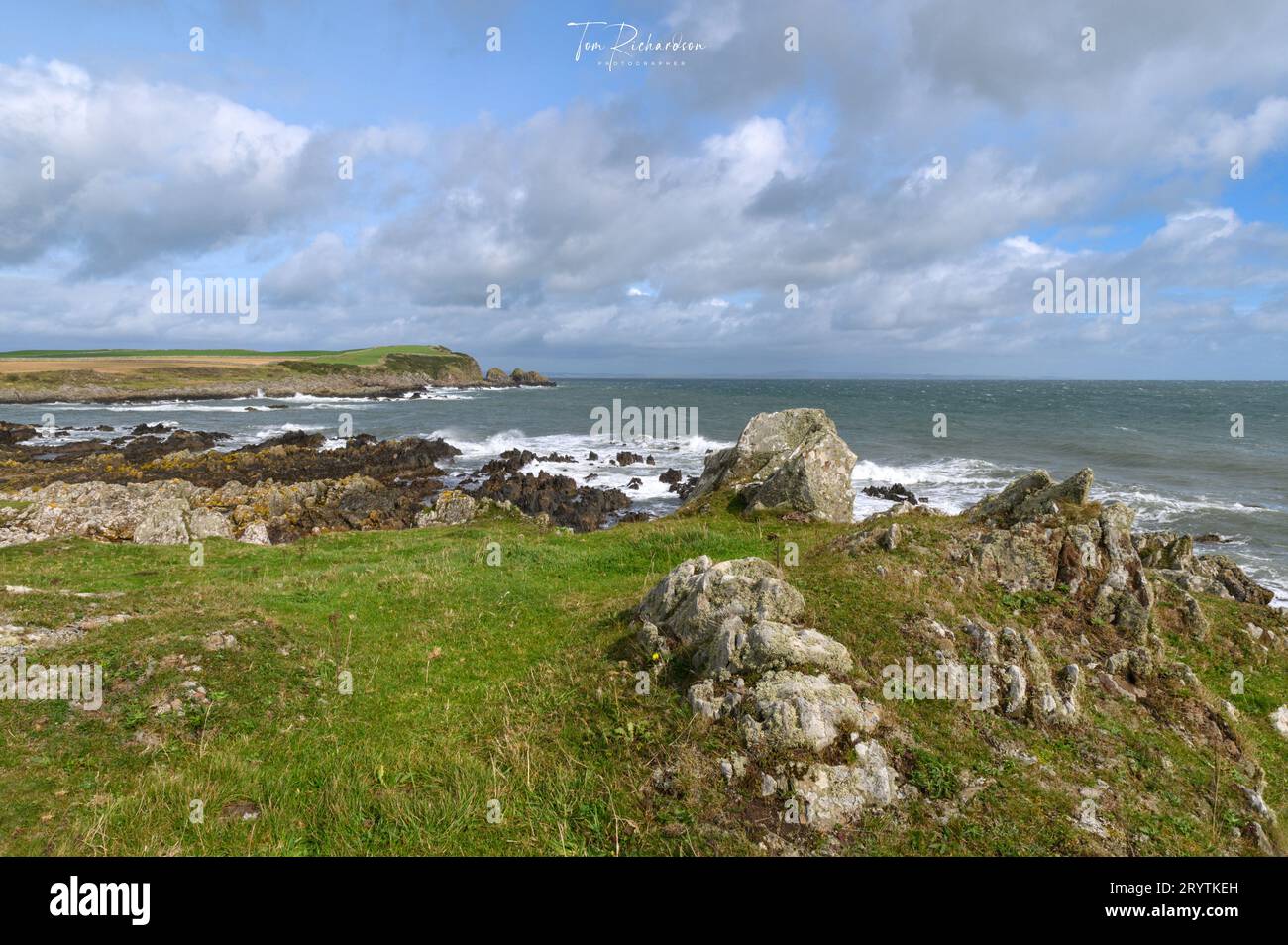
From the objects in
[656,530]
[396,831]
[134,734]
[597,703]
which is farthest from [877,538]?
[134,734]

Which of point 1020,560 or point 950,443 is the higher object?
point 950,443

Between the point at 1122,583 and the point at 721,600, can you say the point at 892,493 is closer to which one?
the point at 1122,583

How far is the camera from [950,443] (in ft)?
233

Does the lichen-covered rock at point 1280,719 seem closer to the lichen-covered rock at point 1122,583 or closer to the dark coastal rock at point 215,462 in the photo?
the lichen-covered rock at point 1122,583

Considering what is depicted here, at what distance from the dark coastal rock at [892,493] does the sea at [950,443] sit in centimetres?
138

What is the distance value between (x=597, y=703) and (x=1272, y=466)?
2778 inches

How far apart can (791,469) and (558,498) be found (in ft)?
63.0

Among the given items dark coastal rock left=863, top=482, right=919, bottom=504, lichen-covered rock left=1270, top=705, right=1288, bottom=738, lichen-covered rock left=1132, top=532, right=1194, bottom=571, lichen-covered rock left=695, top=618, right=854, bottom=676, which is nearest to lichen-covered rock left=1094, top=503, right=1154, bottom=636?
lichen-covered rock left=1270, top=705, right=1288, bottom=738

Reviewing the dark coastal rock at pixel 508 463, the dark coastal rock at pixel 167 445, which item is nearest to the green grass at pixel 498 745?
the dark coastal rock at pixel 508 463

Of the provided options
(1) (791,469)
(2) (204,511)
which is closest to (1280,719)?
(1) (791,469)

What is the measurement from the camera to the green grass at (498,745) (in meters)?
7.45

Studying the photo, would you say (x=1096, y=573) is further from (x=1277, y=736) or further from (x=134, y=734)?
(x=134, y=734)

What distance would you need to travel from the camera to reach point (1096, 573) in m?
13.6

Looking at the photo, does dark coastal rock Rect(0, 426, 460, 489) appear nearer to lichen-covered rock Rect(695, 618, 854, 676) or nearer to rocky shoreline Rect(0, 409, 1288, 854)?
rocky shoreline Rect(0, 409, 1288, 854)
